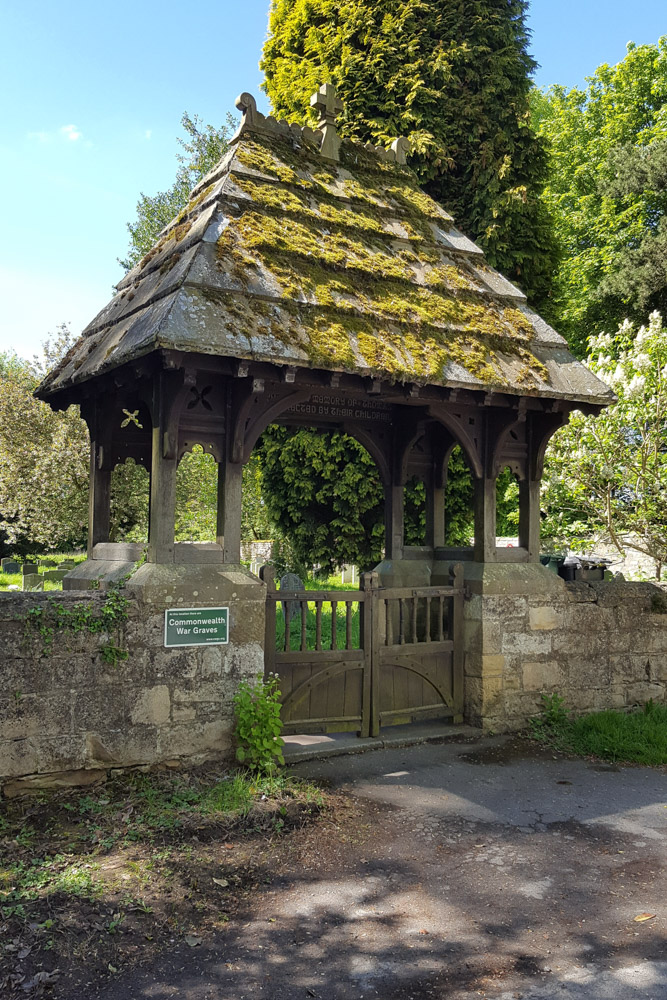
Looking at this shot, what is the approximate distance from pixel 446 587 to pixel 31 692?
13.3 feet

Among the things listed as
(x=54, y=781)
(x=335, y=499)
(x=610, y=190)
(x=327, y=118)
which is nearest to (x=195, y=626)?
(x=54, y=781)

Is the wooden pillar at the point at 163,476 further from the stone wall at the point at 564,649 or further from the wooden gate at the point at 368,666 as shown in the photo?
the stone wall at the point at 564,649

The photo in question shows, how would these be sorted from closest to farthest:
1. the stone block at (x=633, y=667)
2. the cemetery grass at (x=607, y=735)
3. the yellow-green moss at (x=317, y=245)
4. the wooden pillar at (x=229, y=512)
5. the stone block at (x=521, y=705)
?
the wooden pillar at (x=229, y=512) → the yellow-green moss at (x=317, y=245) → the cemetery grass at (x=607, y=735) → the stone block at (x=521, y=705) → the stone block at (x=633, y=667)

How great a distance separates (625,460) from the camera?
1080cm

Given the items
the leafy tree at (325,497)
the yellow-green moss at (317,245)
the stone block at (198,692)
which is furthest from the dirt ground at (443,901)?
the leafy tree at (325,497)

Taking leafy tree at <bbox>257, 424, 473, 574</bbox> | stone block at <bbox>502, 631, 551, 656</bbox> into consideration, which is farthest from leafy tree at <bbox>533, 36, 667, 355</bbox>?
stone block at <bbox>502, 631, 551, 656</bbox>

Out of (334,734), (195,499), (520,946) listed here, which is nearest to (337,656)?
(334,734)

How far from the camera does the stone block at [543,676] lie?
7.95 metres

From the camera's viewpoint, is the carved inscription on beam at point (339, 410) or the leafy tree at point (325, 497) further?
the leafy tree at point (325, 497)

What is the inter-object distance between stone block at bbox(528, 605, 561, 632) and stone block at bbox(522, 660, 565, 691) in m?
0.36

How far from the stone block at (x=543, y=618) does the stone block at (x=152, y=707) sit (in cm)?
385

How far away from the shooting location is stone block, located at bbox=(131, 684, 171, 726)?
5.78 m

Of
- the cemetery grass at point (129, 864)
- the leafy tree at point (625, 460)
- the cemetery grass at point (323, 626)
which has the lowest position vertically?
Answer: the cemetery grass at point (129, 864)

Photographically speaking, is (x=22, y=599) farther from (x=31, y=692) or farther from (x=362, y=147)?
(x=362, y=147)
